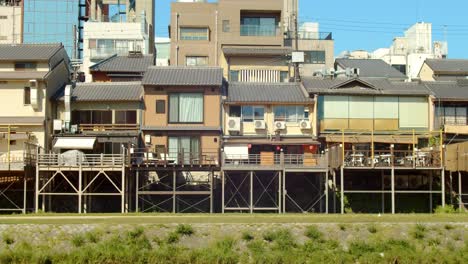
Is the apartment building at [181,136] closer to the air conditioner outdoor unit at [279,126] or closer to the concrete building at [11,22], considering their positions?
the air conditioner outdoor unit at [279,126]

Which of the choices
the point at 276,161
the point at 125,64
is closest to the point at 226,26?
the point at 125,64

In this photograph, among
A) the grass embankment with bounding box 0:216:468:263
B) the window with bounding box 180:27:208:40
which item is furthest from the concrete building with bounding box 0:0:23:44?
the grass embankment with bounding box 0:216:468:263

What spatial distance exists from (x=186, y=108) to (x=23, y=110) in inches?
425

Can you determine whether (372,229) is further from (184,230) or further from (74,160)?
(74,160)

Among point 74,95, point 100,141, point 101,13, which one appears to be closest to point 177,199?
point 100,141

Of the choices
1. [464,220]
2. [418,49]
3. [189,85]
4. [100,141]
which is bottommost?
[464,220]

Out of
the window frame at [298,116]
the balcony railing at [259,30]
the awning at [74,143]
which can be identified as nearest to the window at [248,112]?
the window frame at [298,116]

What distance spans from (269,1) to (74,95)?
79.3ft

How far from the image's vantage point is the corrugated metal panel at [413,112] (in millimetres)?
56406

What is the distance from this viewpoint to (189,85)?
55.4 metres

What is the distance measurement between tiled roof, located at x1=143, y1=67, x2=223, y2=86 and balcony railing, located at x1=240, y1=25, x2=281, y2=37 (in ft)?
53.3

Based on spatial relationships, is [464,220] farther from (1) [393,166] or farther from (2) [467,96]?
(2) [467,96]

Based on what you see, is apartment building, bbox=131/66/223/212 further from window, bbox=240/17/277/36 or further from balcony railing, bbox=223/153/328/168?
window, bbox=240/17/277/36

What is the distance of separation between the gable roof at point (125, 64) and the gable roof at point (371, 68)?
16.9m
